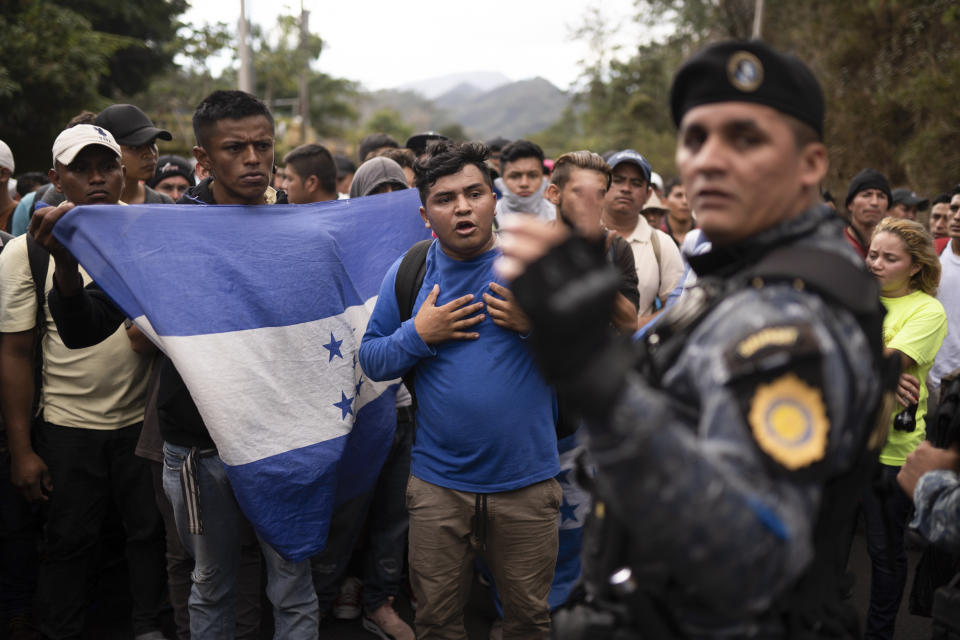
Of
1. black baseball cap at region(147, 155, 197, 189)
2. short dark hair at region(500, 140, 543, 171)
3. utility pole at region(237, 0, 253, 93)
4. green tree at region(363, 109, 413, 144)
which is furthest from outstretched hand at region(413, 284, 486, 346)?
green tree at region(363, 109, 413, 144)

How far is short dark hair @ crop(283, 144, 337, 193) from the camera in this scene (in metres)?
5.10

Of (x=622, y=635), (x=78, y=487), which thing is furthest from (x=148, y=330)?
(x=622, y=635)

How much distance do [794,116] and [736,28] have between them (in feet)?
92.4

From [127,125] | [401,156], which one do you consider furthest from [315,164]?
[127,125]

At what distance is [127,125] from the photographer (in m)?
4.13

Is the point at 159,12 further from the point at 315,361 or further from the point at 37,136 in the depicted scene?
the point at 315,361

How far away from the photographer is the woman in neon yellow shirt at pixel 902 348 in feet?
11.8

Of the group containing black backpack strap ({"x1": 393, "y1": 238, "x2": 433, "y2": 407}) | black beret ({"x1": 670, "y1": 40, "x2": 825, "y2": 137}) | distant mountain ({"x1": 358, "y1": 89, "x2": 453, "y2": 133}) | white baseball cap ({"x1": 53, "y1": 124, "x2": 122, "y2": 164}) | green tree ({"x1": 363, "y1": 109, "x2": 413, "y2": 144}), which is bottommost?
black backpack strap ({"x1": 393, "y1": 238, "x2": 433, "y2": 407})

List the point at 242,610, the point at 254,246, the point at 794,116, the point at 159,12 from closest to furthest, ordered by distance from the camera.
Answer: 1. the point at 794,116
2. the point at 254,246
3. the point at 242,610
4. the point at 159,12

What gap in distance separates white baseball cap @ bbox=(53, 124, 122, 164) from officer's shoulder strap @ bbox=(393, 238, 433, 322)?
1.52 metres

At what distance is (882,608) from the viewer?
360cm

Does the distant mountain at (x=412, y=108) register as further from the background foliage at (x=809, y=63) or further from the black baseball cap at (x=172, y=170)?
the black baseball cap at (x=172, y=170)

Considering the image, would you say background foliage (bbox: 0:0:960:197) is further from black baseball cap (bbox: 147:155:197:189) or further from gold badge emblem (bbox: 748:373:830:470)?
gold badge emblem (bbox: 748:373:830:470)

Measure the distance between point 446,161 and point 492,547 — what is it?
1603 mm
